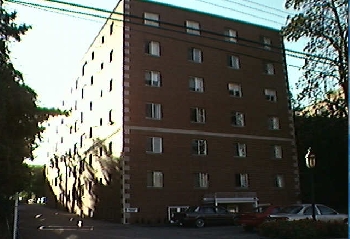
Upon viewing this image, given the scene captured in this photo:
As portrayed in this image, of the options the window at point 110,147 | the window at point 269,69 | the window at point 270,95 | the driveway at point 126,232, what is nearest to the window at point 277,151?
the window at point 270,95

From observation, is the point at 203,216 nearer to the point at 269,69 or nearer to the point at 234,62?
the point at 234,62

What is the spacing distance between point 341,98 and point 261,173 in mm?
10096

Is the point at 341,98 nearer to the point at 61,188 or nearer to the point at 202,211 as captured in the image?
the point at 202,211

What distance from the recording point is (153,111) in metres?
32.9

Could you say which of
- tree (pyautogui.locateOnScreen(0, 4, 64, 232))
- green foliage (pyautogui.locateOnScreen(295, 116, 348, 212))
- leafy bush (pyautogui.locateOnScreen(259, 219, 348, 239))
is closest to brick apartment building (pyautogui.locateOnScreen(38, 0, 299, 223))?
green foliage (pyautogui.locateOnScreen(295, 116, 348, 212))

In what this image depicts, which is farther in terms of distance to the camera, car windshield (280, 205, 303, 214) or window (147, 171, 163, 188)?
window (147, 171, 163, 188)

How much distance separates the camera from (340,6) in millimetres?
24562

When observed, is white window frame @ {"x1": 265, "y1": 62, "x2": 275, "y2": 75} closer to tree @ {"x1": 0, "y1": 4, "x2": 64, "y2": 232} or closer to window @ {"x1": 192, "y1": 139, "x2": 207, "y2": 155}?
window @ {"x1": 192, "y1": 139, "x2": 207, "y2": 155}

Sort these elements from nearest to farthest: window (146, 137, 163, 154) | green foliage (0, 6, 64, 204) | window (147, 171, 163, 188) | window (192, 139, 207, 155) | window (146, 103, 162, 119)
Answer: green foliage (0, 6, 64, 204) → window (147, 171, 163, 188) → window (146, 137, 163, 154) → window (146, 103, 162, 119) → window (192, 139, 207, 155)

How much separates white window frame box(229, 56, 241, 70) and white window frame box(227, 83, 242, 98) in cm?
161

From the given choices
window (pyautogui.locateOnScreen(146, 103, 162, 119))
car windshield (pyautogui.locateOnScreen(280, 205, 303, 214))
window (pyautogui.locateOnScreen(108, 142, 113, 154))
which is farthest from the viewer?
window (pyautogui.locateOnScreen(108, 142, 113, 154))

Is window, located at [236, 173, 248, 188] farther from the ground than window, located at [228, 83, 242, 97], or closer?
closer

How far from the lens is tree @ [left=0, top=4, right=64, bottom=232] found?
52.0ft

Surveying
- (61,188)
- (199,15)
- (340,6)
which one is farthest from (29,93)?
(61,188)
